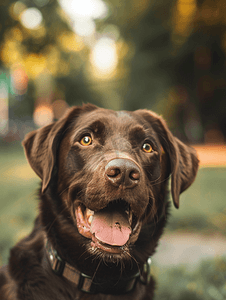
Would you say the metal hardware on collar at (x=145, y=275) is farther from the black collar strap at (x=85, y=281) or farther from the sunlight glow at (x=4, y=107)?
the sunlight glow at (x=4, y=107)

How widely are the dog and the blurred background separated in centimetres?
45

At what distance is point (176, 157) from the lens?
3.02 m

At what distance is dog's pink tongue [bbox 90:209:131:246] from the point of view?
2301 mm

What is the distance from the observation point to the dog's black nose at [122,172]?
2102mm

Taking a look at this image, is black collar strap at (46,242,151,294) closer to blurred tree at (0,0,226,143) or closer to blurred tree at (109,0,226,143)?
blurred tree at (0,0,226,143)

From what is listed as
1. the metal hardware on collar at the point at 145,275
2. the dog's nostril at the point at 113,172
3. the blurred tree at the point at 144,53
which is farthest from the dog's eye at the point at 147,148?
the blurred tree at the point at 144,53

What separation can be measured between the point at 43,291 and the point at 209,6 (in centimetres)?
1631

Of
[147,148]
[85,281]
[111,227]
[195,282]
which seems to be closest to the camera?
[111,227]

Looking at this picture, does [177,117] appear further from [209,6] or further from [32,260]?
[32,260]

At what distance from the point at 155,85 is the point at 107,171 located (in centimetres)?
1971

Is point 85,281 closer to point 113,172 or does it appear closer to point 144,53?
point 113,172

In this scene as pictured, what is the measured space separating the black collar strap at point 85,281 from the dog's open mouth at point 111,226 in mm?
288

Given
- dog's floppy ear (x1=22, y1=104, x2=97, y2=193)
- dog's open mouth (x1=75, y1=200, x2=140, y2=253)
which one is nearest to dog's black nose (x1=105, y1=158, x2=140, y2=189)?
dog's open mouth (x1=75, y1=200, x2=140, y2=253)

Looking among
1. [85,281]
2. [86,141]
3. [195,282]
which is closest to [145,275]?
[85,281]
